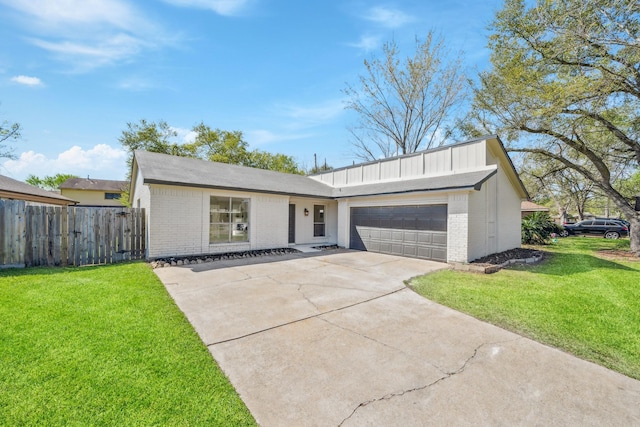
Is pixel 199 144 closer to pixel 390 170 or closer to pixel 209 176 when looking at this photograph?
pixel 209 176

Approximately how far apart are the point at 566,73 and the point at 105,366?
693 inches

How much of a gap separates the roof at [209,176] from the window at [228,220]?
0.75 meters

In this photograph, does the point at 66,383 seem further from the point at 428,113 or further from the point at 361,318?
the point at 428,113

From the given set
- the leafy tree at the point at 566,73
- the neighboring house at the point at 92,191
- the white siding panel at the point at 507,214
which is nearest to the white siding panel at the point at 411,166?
the white siding panel at the point at 507,214

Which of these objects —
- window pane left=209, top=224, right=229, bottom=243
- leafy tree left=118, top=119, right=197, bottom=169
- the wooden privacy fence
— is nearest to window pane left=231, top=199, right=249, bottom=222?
window pane left=209, top=224, right=229, bottom=243

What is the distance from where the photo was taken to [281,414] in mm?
2264

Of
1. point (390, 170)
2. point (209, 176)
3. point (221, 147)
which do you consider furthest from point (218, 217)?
point (221, 147)

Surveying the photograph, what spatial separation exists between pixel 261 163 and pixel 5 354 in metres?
30.8

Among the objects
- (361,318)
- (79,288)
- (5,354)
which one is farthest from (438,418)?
(79,288)

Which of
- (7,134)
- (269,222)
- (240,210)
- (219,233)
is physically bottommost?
(219,233)

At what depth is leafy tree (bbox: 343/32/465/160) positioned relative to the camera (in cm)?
2000

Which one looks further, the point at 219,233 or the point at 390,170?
the point at 390,170

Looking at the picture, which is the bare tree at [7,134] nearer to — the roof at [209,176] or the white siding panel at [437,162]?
the roof at [209,176]

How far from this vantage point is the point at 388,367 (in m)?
2.99
